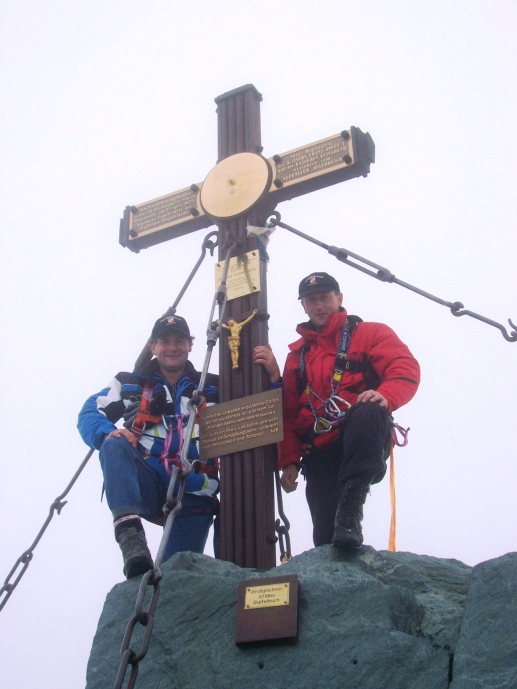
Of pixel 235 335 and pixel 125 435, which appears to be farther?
pixel 235 335

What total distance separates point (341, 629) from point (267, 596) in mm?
410

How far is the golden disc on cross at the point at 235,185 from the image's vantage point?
6.21m

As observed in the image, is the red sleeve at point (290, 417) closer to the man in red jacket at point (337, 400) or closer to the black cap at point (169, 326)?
the man in red jacket at point (337, 400)

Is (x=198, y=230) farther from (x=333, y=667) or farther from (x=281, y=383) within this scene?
(x=333, y=667)

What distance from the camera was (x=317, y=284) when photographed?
5.50m

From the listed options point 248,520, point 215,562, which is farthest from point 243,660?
point 248,520

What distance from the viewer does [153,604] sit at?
3.29 meters

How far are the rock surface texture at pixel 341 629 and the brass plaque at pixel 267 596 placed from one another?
3.4 inches

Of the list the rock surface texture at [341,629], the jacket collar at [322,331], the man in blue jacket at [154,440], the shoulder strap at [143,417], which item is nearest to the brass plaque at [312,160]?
the jacket collar at [322,331]

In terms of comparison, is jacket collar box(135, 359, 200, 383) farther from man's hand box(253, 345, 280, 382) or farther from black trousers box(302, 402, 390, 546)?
black trousers box(302, 402, 390, 546)

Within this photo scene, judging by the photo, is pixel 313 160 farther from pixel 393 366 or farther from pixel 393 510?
pixel 393 510

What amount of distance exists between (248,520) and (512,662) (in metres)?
1.85

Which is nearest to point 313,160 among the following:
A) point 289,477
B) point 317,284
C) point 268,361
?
point 317,284

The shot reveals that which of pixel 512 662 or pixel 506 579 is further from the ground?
pixel 506 579
